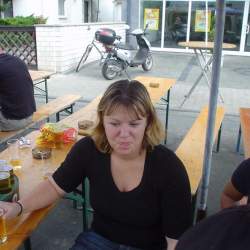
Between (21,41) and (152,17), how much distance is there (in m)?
6.09

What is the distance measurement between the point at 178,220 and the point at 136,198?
0.21m

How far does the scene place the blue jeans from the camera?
170cm

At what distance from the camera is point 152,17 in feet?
43.4

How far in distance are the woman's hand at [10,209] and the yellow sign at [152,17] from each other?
489 inches

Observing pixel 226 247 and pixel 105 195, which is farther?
pixel 105 195

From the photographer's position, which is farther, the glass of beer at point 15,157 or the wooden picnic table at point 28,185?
the glass of beer at point 15,157

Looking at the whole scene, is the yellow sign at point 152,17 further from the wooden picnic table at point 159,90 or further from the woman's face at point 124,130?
the woman's face at point 124,130

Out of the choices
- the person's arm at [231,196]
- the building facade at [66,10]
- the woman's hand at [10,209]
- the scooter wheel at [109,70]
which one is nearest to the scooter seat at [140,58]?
the scooter wheel at [109,70]

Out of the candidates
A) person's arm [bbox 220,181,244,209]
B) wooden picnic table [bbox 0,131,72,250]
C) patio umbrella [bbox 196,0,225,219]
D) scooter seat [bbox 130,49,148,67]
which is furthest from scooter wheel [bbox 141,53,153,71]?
person's arm [bbox 220,181,244,209]

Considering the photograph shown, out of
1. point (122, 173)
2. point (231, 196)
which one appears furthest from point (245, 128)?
point (122, 173)

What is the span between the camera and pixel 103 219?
1.73 m

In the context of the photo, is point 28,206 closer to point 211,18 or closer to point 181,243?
point 181,243

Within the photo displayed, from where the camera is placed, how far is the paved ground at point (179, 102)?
111 inches

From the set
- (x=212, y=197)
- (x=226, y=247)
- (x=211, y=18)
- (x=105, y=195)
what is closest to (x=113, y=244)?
(x=105, y=195)
